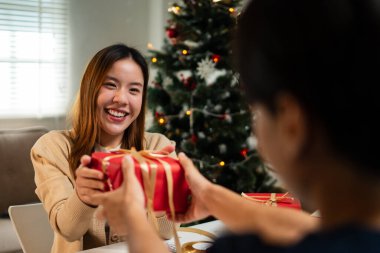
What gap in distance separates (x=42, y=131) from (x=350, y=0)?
356 centimetres

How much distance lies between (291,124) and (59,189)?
144cm

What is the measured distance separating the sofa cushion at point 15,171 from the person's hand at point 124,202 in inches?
108

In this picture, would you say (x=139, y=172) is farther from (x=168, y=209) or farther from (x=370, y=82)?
(x=370, y=82)

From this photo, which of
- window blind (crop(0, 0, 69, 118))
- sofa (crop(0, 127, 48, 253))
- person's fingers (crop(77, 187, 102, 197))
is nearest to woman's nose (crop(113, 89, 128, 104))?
person's fingers (crop(77, 187, 102, 197))

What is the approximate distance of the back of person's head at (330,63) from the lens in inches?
19.5

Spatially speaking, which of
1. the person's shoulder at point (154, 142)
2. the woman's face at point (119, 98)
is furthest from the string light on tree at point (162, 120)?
the woman's face at point (119, 98)

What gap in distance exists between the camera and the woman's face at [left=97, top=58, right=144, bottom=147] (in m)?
2.04

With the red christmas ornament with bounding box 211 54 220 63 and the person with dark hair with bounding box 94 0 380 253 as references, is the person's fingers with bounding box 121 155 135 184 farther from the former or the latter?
the red christmas ornament with bounding box 211 54 220 63

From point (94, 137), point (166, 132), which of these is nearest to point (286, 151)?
point (94, 137)

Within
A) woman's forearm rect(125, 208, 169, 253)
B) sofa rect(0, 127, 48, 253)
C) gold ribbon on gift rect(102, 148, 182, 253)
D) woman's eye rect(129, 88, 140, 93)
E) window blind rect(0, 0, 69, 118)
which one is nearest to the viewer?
woman's forearm rect(125, 208, 169, 253)

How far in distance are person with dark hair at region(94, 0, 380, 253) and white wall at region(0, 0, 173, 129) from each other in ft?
12.7

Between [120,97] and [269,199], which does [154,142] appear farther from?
[269,199]

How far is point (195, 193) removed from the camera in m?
1.26

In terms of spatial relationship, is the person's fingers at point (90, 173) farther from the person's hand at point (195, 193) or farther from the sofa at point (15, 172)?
the sofa at point (15, 172)
